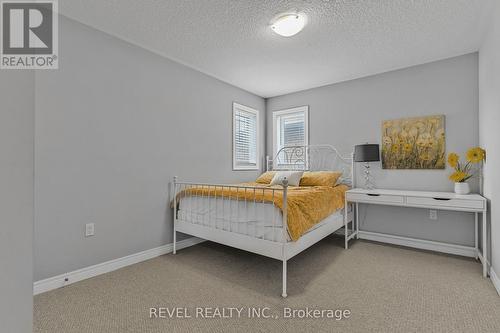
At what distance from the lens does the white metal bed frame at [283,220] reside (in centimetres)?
207

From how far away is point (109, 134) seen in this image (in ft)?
8.20

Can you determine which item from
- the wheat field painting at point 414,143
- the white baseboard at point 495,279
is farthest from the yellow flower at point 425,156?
the white baseboard at point 495,279

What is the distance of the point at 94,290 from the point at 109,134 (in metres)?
1.45

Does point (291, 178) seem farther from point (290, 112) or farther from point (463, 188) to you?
point (463, 188)

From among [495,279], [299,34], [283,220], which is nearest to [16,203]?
[283,220]

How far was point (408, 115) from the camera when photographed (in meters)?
3.28

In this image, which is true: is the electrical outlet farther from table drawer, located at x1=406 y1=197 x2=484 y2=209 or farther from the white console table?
table drawer, located at x1=406 y1=197 x2=484 y2=209

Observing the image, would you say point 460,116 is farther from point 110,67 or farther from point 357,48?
point 110,67

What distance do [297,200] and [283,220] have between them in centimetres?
33

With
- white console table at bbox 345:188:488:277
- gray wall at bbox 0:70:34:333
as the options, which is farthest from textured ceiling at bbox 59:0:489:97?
gray wall at bbox 0:70:34:333

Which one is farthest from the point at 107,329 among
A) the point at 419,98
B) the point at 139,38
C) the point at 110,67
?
the point at 419,98

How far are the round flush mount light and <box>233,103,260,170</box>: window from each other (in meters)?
1.82

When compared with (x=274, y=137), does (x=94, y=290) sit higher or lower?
lower

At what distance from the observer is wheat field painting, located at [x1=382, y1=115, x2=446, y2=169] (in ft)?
10.1
